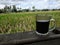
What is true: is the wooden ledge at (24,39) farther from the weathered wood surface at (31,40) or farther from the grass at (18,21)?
the grass at (18,21)

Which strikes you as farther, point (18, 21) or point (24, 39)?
point (18, 21)

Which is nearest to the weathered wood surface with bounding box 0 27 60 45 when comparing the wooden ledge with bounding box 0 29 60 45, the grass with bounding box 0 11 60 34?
the wooden ledge with bounding box 0 29 60 45

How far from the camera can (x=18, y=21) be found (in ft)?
3.40

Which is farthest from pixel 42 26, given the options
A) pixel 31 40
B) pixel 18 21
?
pixel 18 21

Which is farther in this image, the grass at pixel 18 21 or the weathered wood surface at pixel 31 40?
the grass at pixel 18 21

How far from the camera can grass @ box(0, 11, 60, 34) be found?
99cm

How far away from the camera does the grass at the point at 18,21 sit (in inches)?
39.0

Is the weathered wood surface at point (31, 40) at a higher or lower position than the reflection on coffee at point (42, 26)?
lower

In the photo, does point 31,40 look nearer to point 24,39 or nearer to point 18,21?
point 24,39

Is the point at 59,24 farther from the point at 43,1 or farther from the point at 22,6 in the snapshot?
the point at 22,6

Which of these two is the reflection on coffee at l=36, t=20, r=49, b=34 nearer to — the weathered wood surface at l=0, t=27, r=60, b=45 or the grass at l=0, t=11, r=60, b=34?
the weathered wood surface at l=0, t=27, r=60, b=45

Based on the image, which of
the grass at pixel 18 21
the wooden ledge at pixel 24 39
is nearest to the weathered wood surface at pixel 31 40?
the wooden ledge at pixel 24 39

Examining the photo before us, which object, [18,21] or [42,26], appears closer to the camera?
[42,26]

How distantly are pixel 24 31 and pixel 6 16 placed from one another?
0.17 metres
